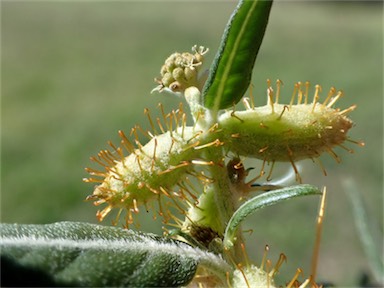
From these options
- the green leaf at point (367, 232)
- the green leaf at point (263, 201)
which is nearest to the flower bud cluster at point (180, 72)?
the green leaf at point (263, 201)

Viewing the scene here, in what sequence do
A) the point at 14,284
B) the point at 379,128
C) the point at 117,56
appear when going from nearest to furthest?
the point at 14,284, the point at 379,128, the point at 117,56

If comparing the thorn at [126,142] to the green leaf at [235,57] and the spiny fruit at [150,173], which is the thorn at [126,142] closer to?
the spiny fruit at [150,173]

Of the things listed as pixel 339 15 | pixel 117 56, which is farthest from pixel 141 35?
pixel 339 15

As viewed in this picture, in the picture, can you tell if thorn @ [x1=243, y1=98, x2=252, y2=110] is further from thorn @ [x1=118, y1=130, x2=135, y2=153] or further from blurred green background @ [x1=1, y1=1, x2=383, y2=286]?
blurred green background @ [x1=1, y1=1, x2=383, y2=286]

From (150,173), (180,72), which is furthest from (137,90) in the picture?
(150,173)

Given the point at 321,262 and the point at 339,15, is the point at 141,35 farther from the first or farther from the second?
the point at 321,262

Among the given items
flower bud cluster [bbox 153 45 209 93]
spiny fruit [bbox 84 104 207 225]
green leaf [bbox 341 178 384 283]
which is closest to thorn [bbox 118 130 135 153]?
spiny fruit [bbox 84 104 207 225]
